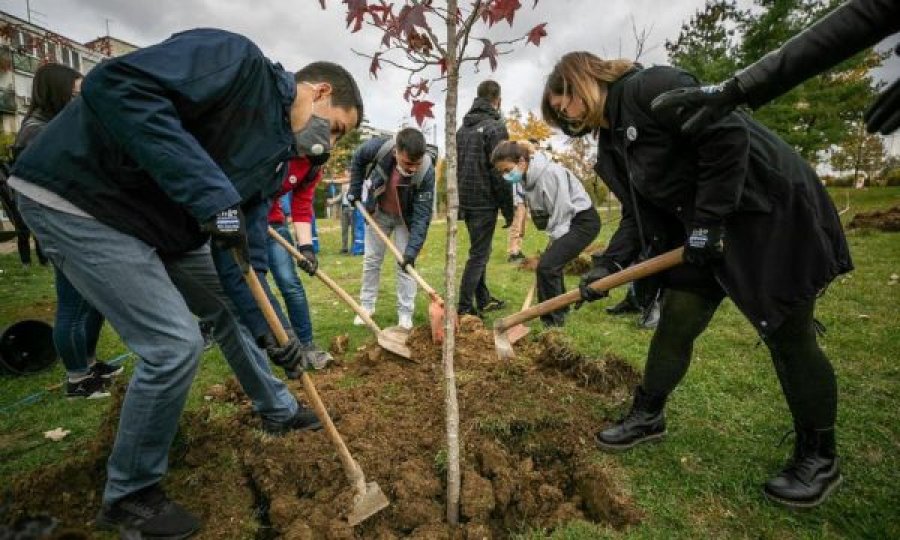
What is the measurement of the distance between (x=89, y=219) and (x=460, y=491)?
1817mm

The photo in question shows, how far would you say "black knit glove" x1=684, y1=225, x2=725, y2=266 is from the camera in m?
1.98

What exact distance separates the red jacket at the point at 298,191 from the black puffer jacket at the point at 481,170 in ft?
5.71

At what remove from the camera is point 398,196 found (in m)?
4.75

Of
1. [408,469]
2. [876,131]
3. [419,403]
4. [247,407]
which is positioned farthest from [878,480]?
[247,407]

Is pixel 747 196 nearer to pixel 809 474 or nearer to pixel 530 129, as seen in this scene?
pixel 809 474

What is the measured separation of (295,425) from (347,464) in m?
0.76

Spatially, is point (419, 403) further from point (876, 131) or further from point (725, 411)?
point (876, 131)

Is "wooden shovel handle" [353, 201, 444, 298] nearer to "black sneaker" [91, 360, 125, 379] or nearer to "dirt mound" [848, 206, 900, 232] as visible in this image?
"black sneaker" [91, 360, 125, 379]

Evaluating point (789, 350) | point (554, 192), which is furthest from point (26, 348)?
point (789, 350)

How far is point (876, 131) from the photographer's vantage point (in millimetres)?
1587

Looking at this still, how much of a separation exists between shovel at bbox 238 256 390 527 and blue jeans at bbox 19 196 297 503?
0.90ft

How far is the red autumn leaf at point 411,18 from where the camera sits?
156cm

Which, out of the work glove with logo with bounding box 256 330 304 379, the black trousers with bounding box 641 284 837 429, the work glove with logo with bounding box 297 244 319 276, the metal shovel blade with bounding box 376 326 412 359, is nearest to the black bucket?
the work glove with logo with bounding box 297 244 319 276

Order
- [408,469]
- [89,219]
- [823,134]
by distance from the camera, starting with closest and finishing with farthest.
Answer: [89,219] < [408,469] < [823,134]
